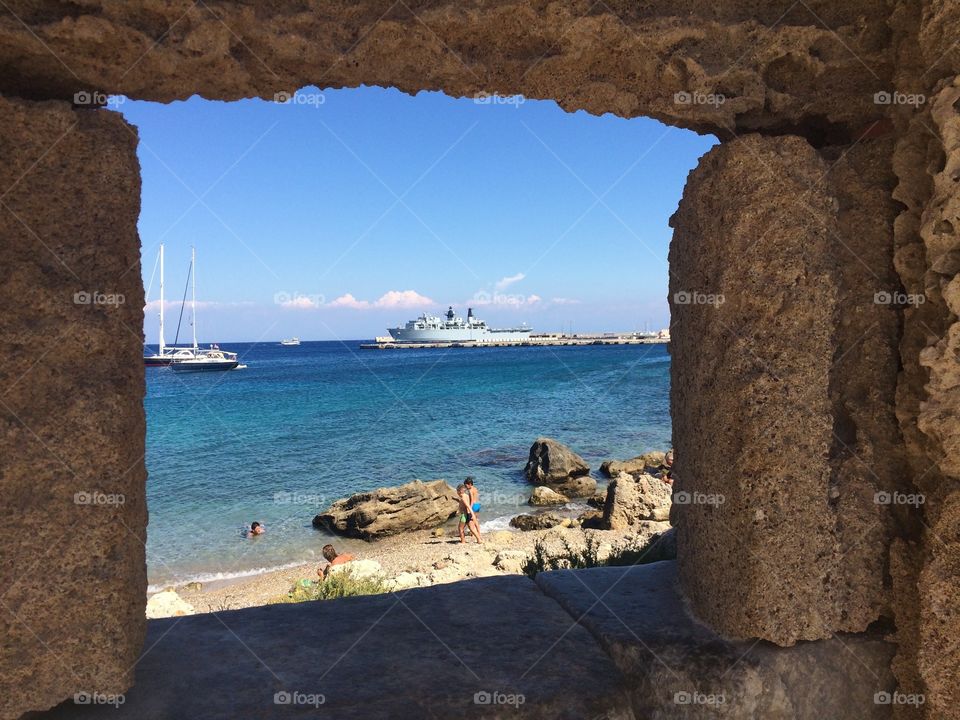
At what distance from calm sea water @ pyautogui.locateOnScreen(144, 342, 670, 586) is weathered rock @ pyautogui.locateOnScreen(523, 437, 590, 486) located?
22.5 inches

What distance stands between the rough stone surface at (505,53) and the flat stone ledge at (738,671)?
231 cm

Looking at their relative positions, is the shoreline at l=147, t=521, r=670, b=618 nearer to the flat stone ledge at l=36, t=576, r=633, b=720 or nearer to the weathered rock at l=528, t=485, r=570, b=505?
the weathered rock at l=528, t=485, r=570, b=505

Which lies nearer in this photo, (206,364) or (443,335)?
(206,364)

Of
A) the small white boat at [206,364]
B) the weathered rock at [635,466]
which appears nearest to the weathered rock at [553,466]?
the weathered rock at [635,466]

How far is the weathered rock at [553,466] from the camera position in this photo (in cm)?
1753

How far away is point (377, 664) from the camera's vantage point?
2533mm

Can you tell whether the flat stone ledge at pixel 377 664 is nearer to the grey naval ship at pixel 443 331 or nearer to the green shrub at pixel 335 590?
the green shrub at pixel 335 590

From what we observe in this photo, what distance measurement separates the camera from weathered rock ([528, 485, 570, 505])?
632 inches

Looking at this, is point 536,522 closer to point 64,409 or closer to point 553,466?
point 553,466

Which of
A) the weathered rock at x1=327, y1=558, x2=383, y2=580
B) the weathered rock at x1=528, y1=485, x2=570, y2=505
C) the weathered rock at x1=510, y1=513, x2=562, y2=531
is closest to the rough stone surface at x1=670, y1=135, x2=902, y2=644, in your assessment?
the weathered rock at x1=327, y1=558, x2=383, y2=580

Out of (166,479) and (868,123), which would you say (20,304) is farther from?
(166,479)

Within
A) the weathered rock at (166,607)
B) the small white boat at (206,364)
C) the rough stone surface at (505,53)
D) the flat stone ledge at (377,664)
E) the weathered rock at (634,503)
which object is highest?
the rough stone surface at (505,53)

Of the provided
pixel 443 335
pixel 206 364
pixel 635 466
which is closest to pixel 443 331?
pixel 443 335

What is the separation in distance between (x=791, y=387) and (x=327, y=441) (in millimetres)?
26635
